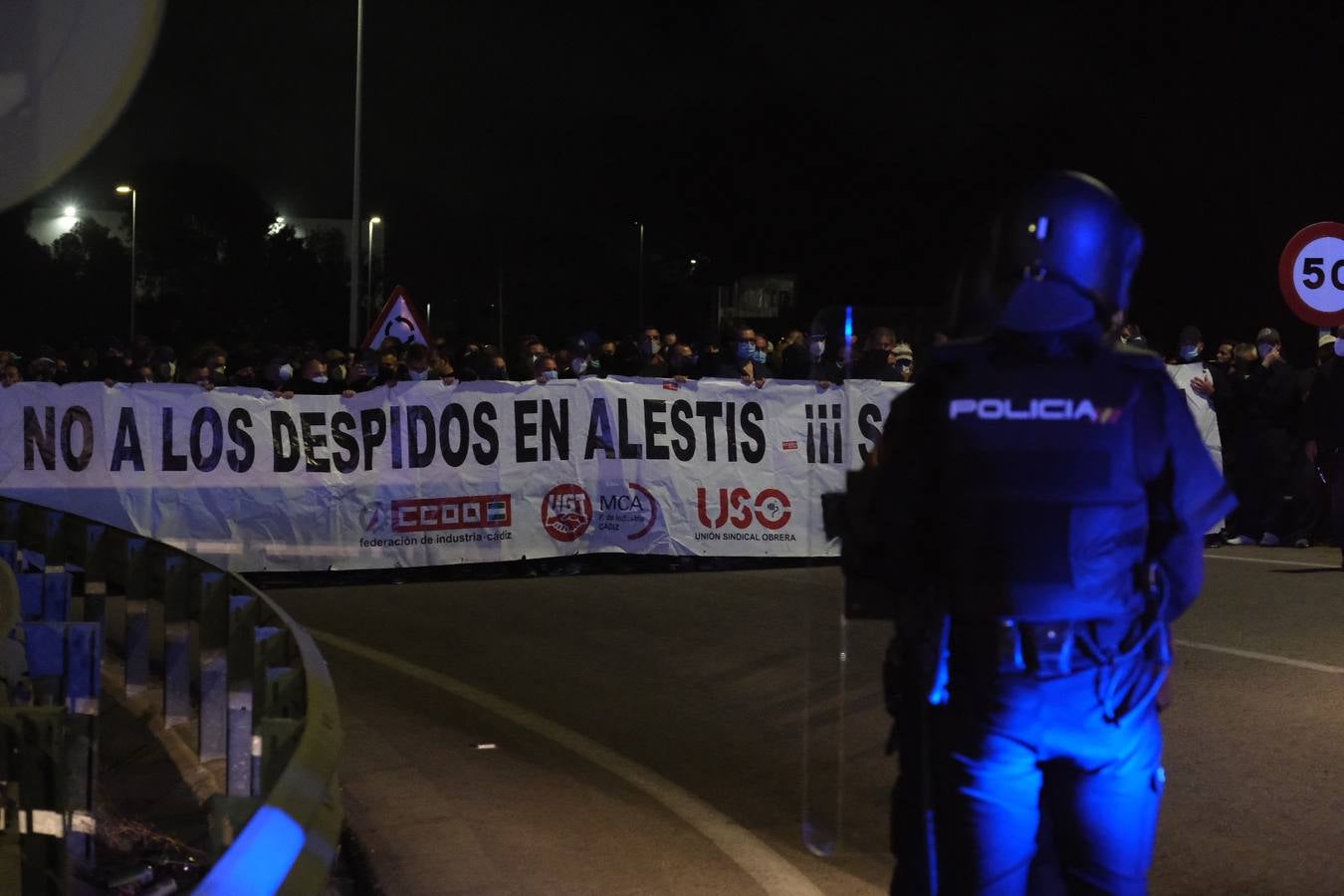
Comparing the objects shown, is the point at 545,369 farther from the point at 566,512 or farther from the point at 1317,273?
the point at 1317,273

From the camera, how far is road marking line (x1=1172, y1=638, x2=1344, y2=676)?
31.5 feet

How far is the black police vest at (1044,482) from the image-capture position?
3.36 m

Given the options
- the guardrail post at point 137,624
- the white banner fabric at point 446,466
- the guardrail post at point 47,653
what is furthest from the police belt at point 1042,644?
the white banner fabric at point 446,466

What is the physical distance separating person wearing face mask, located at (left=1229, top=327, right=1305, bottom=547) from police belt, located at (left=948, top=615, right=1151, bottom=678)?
1432cm

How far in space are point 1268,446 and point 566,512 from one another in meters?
7.21

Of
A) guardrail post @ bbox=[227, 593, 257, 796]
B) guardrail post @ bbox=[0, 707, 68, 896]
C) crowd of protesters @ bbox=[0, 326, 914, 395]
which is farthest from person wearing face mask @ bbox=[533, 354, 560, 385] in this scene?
guardrail post @ bbox=[0, 707, 68, 896]

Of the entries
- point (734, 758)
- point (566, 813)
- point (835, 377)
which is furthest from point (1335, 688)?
point (835, 377)

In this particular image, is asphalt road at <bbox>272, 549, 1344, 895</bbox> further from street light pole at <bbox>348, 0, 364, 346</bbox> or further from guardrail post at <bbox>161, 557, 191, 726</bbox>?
street light pole at <bbox>348, 0, 364, 346</bbox>

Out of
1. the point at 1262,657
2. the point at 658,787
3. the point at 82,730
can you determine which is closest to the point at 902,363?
the point at 1262,657

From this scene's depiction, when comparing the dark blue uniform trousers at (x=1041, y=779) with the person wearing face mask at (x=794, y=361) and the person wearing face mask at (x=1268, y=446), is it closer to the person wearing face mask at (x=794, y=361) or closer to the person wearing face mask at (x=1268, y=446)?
the person wearing face mask at (x=794, y=361)

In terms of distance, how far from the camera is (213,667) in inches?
297

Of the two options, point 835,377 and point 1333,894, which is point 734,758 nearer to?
point 1333,894

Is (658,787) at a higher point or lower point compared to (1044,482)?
lower

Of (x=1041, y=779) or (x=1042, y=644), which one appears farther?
(x=1041, y=779)
